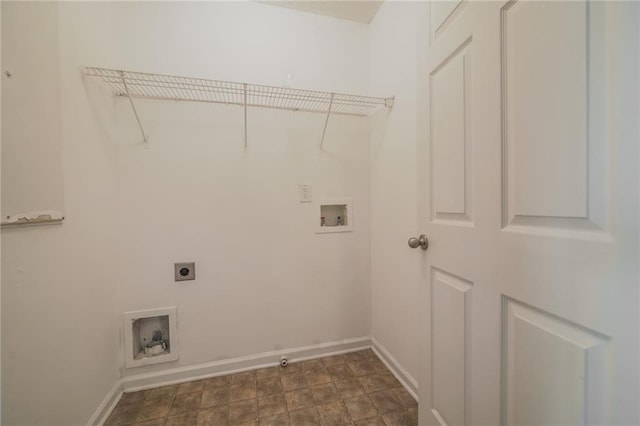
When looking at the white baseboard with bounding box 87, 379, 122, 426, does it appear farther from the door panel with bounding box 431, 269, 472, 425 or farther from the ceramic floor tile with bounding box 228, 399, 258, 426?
the door panel with bounding box 431, 269, 472, 425

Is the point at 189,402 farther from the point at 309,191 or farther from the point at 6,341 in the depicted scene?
the point at 309,191

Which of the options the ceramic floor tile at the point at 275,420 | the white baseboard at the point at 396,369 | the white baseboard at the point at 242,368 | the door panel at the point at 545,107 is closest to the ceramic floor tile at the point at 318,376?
the white baseboard at the point at 242,368

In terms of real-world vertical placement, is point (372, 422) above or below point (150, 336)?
below

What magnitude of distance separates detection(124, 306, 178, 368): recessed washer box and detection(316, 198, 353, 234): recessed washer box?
109cm

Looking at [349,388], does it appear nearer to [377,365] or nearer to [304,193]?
[377,365]

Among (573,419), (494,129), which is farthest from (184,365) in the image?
(494,129)

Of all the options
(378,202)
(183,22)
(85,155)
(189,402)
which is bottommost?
(189,402)

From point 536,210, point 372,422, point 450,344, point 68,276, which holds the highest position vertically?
point 536,210

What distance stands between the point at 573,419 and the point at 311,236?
1351 mm

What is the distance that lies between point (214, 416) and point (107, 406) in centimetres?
57

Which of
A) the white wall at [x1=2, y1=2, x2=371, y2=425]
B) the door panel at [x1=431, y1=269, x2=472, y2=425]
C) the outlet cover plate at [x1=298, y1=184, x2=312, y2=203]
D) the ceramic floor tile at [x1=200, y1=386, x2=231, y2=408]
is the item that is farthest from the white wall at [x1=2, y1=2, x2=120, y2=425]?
the door panel at [x1=431, y1=269, x2=472, y2=425]

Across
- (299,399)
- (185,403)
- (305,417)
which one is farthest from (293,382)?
(185,403)

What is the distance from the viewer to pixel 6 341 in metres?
0.78

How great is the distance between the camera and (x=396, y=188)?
4.86 ft
